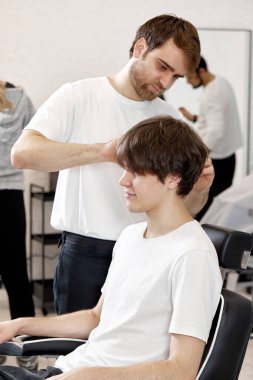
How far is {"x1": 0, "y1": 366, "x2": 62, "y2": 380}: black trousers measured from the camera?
5.05 ft

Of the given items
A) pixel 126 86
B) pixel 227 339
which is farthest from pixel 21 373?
pixel 126 86

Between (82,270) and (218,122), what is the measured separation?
2.85 meters

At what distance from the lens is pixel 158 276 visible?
1503 mm

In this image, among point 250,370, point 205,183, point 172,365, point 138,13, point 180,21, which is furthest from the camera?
point 138,13

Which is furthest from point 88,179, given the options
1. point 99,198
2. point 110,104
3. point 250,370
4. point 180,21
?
point 250,370

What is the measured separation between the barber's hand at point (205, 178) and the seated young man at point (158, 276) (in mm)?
189

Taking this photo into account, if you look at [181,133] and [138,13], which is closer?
[181,133]

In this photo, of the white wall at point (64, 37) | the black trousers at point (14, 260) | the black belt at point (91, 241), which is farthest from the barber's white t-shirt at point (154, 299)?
the white wall at point (64, 37)

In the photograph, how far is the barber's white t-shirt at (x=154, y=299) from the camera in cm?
142

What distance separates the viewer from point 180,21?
2008 millimetres

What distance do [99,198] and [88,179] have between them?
62 millimetres

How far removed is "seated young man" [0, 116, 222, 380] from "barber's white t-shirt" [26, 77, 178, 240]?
38cm

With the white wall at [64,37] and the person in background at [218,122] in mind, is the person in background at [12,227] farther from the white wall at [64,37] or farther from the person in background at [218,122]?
the person in background at [218,122]

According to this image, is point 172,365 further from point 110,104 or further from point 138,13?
point 138,13
